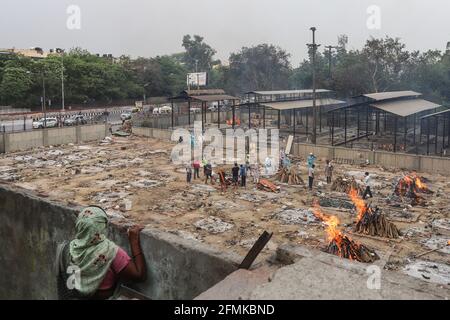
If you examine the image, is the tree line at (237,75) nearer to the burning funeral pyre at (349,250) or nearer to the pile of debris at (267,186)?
the pile of debris at (267,186)

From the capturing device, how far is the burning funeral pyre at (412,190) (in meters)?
15.3

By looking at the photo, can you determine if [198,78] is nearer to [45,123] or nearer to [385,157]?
[45,123]

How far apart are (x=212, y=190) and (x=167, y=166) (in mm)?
5713

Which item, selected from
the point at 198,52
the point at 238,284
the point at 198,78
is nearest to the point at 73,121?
the point at 198,78

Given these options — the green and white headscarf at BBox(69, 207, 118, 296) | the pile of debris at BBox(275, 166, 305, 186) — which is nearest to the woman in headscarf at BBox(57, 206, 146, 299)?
the green and white headscarf at BBox(69, 207, 118, 296)

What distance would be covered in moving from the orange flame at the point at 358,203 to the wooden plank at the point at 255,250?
382 inches

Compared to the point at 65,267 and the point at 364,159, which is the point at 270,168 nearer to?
the point at 364,159

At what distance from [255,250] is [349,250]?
7249 millimetres

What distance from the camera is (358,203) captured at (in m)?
14.3

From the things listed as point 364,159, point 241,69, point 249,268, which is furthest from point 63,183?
point 241,69

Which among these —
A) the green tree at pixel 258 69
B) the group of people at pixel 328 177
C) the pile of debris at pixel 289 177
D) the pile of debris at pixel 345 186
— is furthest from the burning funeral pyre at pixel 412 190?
the green tree at pixel 258 69

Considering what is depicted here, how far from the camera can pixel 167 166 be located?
2239 centimetres

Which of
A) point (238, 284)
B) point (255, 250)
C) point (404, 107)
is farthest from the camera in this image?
point (404, 107)

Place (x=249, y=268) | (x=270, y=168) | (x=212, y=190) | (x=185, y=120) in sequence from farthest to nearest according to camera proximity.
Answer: (x=185, y=120) < (x=270, y=168) < (x=212, y=190) < (x=249, y=268)
